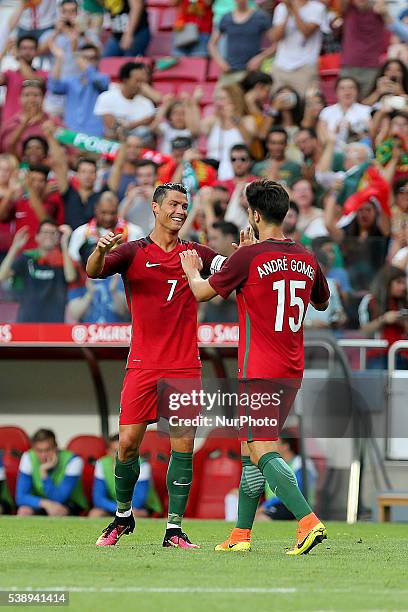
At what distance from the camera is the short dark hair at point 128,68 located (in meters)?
17.8

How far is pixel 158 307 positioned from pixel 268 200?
48.0 inches

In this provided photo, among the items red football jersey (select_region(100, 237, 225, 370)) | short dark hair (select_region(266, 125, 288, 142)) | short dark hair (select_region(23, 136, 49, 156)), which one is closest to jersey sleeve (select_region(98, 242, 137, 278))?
red football jersey (select_region(100, 237, 225, 370))

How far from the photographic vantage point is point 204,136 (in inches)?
671

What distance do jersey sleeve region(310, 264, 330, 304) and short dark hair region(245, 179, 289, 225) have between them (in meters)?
0.40

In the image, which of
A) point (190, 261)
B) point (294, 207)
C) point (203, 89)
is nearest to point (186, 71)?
point (203, 89)

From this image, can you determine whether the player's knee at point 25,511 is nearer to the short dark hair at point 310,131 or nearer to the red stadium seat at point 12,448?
the red stadium seat at point 12,448

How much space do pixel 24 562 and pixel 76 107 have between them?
1182cm

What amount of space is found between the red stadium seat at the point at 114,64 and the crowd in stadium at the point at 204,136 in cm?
3

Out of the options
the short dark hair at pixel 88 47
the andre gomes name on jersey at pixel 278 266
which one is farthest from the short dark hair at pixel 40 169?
the andre gomes name on jersey at pixel 278 266

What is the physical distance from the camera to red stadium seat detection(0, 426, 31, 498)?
13930mm

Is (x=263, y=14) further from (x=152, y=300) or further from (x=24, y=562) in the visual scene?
(x=24, y=562)

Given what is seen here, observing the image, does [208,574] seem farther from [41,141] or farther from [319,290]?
[41,141]

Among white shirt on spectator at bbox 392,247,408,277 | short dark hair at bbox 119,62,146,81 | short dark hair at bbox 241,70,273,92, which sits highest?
short dark hair at bbox 119,62,146,81

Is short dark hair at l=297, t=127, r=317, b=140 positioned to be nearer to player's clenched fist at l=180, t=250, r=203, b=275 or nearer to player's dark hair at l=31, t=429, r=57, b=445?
player's dark hair at l=31, t=429, r=57, b=445
